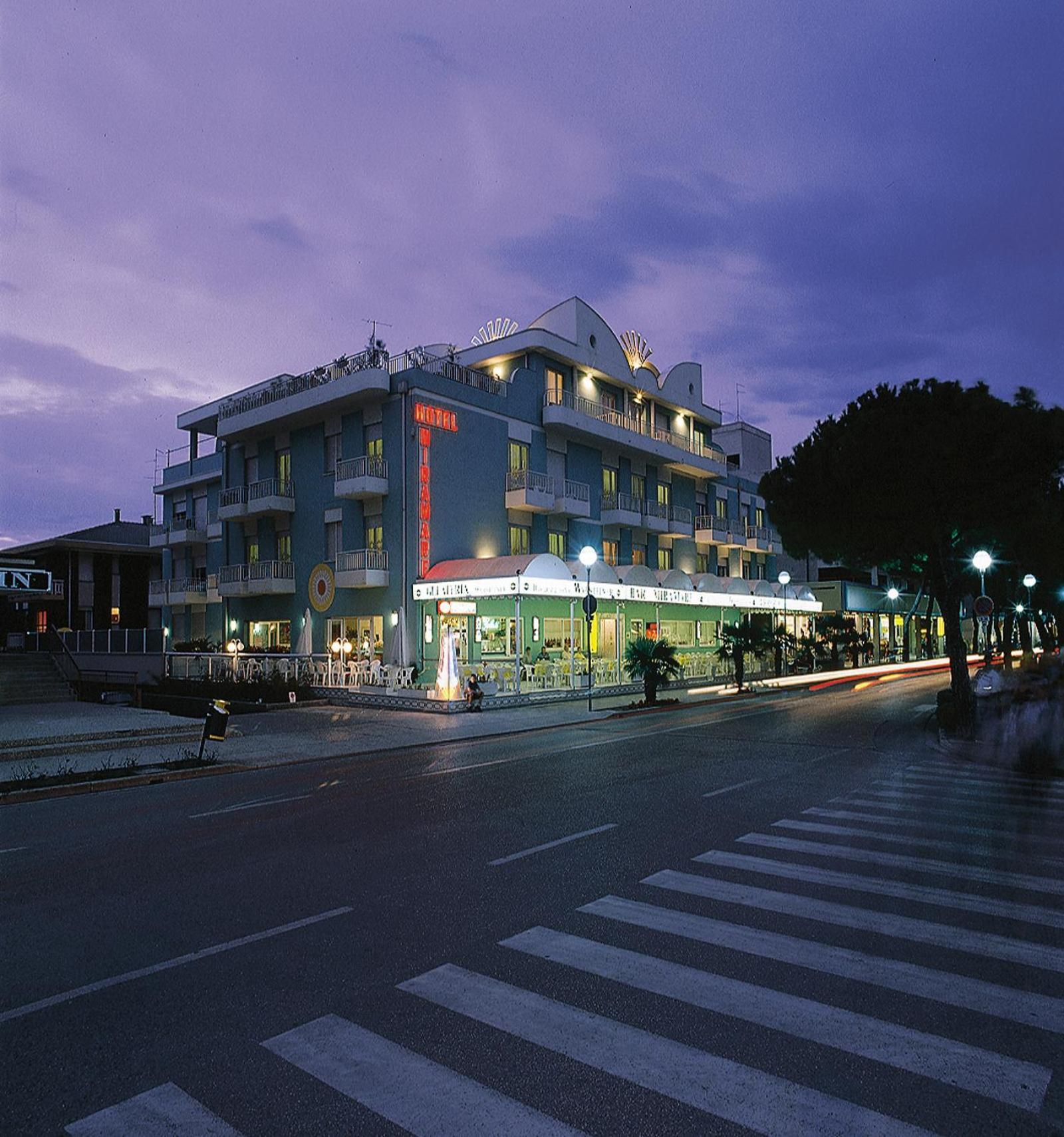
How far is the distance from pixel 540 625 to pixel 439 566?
7.12 metres

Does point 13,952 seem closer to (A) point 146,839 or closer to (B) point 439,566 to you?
(A) point 146,839

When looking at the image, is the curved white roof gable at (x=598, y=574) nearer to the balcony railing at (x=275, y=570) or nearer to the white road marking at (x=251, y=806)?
the balcony railing at (x=275, y=570)

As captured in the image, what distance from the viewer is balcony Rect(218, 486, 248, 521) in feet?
125

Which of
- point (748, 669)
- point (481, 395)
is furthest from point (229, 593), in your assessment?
point (748, 669)

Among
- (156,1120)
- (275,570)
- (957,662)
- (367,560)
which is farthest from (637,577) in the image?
(156,1120)

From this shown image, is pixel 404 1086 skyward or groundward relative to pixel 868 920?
skyward

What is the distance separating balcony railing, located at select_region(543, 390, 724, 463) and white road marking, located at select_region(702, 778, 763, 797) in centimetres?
2658

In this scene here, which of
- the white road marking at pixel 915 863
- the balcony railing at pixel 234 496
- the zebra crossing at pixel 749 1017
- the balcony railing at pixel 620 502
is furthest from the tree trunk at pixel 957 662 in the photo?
the balcony railing at pixel 234 496

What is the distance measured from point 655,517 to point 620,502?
3.42m

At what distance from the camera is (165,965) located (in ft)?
18.5

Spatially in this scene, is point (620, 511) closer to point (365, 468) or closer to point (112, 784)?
point (365, 468)

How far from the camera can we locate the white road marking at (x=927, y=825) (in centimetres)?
904

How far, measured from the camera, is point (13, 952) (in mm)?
5953

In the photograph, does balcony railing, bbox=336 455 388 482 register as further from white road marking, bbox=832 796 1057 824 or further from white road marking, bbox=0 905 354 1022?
white road marking, bbox=0 905 354 1022
